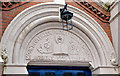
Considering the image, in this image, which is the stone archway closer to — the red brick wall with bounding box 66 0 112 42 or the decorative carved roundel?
the decorative carved roundel

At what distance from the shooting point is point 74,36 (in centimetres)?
547

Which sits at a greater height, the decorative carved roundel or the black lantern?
the black lantern

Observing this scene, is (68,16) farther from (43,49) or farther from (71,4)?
(43,49)

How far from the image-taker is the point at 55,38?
534 centimetres

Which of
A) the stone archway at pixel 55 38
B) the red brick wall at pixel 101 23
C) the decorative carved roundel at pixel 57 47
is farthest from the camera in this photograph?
the red brick wall at pixel 101 23

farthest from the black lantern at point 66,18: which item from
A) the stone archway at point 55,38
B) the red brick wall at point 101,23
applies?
the red brick wall at point 101,23

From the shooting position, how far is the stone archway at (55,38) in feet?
16.3

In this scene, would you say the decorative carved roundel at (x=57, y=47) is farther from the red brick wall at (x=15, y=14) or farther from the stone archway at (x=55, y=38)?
the red brick wall at (x=15, y=14)

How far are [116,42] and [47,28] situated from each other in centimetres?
212

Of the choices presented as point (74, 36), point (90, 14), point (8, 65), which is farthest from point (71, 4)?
point (8, 65)

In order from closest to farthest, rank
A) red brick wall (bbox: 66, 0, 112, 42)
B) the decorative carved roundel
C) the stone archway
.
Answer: the stone archway → the decorative carved roundel → red brick wall (bbox: 66, 0, 112, 42)

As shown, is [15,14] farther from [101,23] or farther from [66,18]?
[101,23]

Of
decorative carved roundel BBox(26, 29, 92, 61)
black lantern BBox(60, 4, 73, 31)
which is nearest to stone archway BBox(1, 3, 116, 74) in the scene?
decorative carved roundel BBox(26, 29, 92, 61)

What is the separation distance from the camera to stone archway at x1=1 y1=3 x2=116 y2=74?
4965 mm
